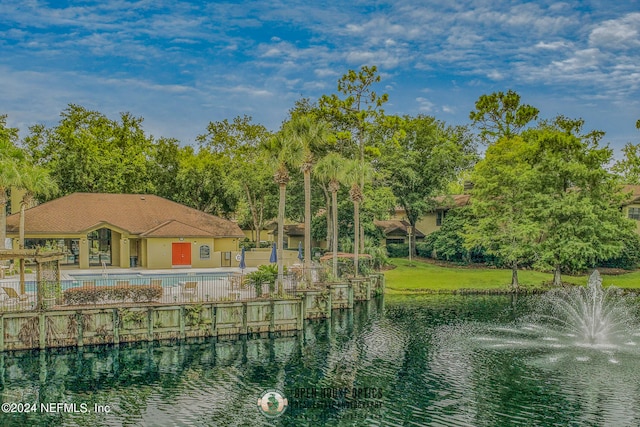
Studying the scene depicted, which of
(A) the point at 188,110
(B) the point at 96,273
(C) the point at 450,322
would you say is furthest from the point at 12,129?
(C) the point at 450,322

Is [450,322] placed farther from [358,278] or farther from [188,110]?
[188,110]

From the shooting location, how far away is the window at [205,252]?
1914 inches

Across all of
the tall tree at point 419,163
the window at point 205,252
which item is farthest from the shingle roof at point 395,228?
the window at point 205,252

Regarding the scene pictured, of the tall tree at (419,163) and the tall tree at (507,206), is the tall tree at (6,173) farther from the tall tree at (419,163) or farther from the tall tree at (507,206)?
the tall tree at (507,206)

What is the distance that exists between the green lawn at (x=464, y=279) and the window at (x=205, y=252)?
50.4 ft

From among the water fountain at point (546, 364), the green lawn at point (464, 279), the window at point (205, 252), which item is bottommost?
the water fountain at point (546, 364)

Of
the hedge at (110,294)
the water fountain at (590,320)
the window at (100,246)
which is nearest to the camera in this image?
the hedge at (110,294)

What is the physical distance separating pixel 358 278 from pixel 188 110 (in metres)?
33.7

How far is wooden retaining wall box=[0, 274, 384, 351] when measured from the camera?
25.6m

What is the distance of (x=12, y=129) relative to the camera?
61.0m

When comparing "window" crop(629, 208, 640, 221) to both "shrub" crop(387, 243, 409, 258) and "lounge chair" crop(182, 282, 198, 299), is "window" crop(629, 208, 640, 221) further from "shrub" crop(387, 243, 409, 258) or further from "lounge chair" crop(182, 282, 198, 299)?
"lounge chair" crop(182, 282, 198, 299)

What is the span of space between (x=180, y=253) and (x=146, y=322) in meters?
20.7

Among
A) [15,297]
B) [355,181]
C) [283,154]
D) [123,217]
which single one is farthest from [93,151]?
[15,297]

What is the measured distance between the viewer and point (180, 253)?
4788 centimetres
